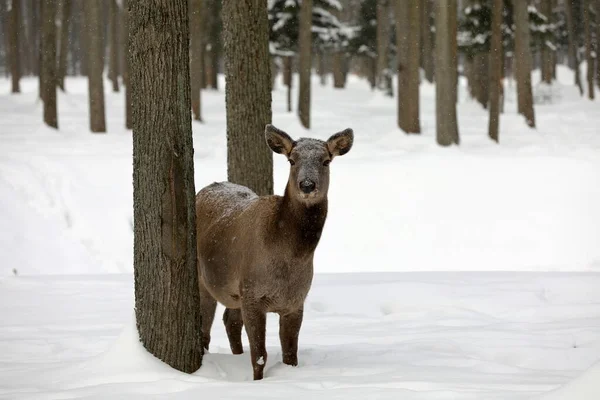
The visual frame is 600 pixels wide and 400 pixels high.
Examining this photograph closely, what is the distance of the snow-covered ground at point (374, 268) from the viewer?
5746mm

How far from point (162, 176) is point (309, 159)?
1178 mm

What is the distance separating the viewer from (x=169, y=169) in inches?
232

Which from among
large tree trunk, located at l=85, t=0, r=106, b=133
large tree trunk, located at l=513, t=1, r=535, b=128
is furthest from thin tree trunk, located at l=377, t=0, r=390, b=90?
large tree trunk, located at l=85, t=0, r=106, b=133

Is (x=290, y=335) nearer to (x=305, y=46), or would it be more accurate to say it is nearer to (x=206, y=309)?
(x=206, y=309)

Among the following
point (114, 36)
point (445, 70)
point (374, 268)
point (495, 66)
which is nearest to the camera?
point (374, 268)

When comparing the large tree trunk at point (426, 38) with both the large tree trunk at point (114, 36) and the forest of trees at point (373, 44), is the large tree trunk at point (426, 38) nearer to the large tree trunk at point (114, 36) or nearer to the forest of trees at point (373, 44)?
the forest of trees at point (373, 44)

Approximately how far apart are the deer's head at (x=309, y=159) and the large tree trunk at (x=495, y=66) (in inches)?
767

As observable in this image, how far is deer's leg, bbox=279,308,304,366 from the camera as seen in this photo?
654 centimetres

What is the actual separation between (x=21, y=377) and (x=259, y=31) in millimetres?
5294

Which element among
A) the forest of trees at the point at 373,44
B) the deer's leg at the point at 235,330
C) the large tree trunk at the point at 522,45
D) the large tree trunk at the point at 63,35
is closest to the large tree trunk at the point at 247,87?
the deer's leg at the point at 235,330

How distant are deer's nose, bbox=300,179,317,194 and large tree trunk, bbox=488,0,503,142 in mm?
20116

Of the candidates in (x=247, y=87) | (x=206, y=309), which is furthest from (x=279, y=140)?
(x=247, y=87)

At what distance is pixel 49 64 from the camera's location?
25.7 meters

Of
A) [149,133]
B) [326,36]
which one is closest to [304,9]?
[326,36]
